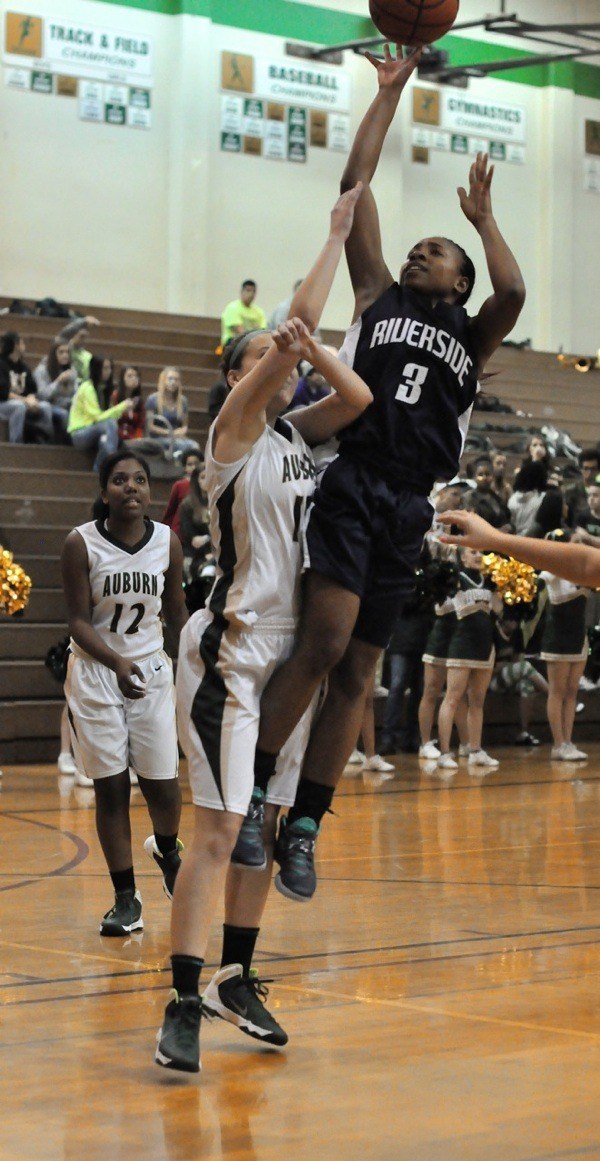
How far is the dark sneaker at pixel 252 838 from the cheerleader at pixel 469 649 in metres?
7.43

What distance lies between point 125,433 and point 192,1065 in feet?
35.3

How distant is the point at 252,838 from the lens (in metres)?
4.22

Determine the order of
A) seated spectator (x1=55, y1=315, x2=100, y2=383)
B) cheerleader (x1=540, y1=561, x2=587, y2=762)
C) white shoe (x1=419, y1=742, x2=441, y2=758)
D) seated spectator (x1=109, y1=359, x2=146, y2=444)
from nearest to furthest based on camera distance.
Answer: white shoe (x1=419, y1=742, x2=441, y2=758) → cheerleader (x1=540, y1=561, x2=587, y2=762) → seated spectator (x1=109, y1=359, x2=146, y2=444) → seated spectator (x1=55, y1=315, x2=100, y2=383)

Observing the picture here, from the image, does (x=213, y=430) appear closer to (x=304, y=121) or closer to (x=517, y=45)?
(x=304, y=121)

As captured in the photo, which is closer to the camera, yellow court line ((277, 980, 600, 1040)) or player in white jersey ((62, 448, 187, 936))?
yellow court line ((277, 980, 600, 1040))

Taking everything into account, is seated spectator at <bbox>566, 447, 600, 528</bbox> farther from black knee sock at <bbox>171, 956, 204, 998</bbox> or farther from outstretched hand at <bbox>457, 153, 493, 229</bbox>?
black knee sock at <bbox>171, 956, 204, 998</bbox>

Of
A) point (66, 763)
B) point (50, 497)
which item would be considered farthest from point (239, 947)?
point (50, 497)

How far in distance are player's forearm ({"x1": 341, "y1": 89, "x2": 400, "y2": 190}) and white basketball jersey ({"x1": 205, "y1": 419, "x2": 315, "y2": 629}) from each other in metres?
0.71

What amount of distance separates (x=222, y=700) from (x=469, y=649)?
25.2ft

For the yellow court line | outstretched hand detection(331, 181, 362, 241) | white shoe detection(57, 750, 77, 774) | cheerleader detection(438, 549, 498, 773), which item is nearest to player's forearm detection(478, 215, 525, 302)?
outstretched hand detection(331, 181, 362, 241)

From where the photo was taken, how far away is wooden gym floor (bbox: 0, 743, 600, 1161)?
348 centimetres

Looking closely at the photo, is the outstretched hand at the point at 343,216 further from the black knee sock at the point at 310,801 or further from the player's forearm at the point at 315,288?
the black knee sock at the point at 310,801

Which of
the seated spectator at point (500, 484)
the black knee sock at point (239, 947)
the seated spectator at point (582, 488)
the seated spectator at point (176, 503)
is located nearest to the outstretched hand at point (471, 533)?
the black knee sock at point (239, 947)

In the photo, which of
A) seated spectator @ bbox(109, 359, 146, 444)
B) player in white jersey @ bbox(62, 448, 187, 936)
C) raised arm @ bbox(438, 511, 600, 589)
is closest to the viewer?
raised arm @ bbox(438, 511, 600, 589)
